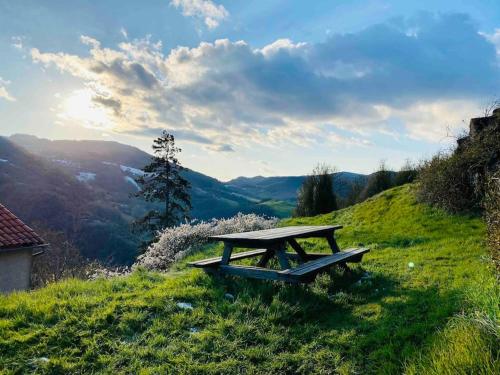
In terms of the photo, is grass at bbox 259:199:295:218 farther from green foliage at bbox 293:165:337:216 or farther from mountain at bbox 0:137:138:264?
green foliage at bbox 293:165:337:216

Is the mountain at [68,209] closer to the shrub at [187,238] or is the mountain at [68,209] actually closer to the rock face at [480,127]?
the shrub at [187,238]

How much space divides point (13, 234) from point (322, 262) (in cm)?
1319

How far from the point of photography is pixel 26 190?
9144 cm

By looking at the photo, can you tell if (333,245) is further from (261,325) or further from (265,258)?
(261,325)

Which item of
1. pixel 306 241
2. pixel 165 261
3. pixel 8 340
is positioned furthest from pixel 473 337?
pixel 165 261

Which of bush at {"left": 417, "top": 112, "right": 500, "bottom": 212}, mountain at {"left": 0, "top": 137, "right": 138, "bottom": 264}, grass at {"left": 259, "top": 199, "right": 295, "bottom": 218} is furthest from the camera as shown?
grass at {"left": 259, "top": 199, "right": 295, "bottom": 218}

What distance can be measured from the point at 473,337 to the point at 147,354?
3.57m

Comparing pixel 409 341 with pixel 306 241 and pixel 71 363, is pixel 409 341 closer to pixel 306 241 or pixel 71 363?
pixel 71 363

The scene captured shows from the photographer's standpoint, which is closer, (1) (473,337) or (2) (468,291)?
(1) (473,337)

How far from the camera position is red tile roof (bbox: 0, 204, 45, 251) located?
14.1m

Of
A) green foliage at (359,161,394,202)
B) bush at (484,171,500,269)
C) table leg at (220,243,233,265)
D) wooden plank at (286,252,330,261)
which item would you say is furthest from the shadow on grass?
green foliage at (359,161,394,202)

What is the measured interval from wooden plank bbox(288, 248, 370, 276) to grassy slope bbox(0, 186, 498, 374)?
14.5 inches

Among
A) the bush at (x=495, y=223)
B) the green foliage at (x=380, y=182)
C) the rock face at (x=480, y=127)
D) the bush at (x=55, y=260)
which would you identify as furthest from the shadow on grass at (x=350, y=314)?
the bush at (x=55, y=260)

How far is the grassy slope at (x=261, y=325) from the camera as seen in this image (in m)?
4.17
